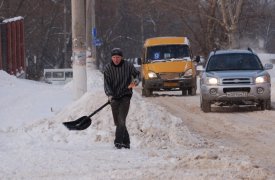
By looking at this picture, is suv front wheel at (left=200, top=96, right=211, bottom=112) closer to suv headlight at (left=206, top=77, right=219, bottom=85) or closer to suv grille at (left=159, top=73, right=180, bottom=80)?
suv headlight at (left=206, top=77, right=219, bottom=85)

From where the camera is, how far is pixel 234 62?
1867 centimetres

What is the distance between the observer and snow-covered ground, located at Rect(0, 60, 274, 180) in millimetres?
8555

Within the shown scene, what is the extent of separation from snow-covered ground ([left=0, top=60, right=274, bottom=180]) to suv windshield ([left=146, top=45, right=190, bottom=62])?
10.6 meters

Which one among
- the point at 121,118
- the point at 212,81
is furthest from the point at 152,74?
the point at 121,118

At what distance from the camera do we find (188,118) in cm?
1634

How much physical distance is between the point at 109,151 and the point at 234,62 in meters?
8.98

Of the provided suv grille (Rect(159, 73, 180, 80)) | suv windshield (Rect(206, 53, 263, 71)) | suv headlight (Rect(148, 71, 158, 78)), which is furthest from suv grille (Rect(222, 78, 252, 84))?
suv headlight (Rect(148, 71, 158, 78))

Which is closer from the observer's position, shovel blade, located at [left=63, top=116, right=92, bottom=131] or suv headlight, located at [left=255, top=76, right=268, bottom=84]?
shovel blade, located at [left=63, top=116, right=92, bottom=131]

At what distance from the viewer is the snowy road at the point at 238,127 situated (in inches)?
427

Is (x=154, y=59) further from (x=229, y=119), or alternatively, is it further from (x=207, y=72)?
(x=229, y=119)

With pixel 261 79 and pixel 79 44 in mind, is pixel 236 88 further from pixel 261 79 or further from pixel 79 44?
pixel 79 44

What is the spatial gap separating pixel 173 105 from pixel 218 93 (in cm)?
331

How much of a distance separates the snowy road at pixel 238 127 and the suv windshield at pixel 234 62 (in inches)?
44.6

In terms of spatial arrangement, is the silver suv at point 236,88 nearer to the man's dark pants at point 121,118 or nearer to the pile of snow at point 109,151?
the pile of snow at point 109,151
